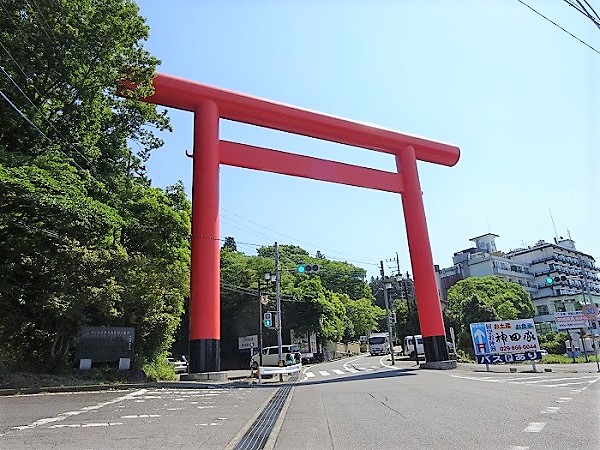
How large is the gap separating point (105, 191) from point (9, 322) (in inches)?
221

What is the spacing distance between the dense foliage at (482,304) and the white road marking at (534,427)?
103 ft

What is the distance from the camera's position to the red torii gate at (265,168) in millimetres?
16484

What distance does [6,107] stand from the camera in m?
13.2

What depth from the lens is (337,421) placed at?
703cm

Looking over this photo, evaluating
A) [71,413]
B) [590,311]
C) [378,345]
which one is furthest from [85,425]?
[378,345]

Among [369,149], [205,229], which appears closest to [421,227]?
[369,149]

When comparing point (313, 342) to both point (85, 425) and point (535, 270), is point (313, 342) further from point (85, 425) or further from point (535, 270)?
point (535, 270)

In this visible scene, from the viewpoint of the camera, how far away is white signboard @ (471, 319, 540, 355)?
715 inches

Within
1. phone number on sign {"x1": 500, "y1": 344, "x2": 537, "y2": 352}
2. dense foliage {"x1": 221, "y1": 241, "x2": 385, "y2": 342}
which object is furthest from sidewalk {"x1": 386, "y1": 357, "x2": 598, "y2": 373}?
dense foliage {"x1": 221, "y1": 241, "x2": 385, "y2": 342}

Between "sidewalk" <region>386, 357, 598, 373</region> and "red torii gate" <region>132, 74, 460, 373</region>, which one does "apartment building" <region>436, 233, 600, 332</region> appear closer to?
"sidewalk" <region>386, 357, 598, 373</region>

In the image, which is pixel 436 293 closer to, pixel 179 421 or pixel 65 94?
pixel 179 421

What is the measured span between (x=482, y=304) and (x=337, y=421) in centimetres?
3692

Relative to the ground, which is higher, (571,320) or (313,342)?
(313,342)

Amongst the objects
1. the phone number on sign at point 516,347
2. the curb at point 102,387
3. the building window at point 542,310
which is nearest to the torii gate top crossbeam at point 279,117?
the phone number on sign at point 516,347
